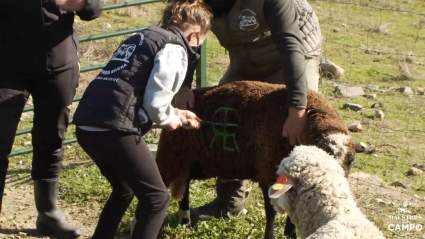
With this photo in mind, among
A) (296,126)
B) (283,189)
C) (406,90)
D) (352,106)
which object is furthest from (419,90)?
(283,189)

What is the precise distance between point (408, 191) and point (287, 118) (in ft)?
6.20

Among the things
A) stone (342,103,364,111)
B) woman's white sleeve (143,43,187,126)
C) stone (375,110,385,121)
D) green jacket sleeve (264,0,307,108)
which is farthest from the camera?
stone (342,103,364,111)

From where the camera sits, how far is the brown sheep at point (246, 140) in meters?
3.94

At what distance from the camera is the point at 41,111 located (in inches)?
160

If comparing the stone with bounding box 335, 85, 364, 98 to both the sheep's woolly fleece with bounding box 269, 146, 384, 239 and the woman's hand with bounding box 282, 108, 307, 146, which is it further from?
the sheep's woolly fleece with bounding box 269, 146, 384, 239

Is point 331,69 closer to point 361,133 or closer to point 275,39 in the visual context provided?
point 361,133

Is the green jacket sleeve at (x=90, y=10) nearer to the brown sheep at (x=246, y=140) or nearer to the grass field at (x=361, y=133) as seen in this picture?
the brown sheep at (x=246, y=140)

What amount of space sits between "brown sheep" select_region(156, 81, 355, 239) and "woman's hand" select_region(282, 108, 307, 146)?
5cm

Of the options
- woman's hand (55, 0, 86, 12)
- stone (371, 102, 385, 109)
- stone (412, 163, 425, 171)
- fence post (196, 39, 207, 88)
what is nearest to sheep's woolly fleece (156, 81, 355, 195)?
woman's hand (55, 0, 86, 12)

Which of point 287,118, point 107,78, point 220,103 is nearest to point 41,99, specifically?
point 107,78

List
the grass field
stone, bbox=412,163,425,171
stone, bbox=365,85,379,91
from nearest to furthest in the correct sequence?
the grass field → stone, bbox=412,163,425,171 → stone, bbox=365,85,379,91

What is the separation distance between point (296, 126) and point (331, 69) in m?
5.09

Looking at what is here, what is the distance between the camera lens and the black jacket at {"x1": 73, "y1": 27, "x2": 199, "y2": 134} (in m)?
3.25

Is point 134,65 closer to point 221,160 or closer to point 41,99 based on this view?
point 41,99
